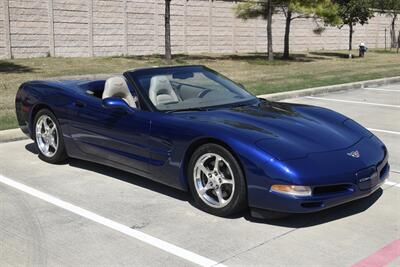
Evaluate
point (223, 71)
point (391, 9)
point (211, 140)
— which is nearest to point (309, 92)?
point (223, 71)

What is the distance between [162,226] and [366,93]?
10.2m

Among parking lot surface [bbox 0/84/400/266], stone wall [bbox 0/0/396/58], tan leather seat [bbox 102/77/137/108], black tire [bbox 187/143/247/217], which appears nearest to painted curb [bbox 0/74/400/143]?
parking lot surface [bbox 0/84/400/266]

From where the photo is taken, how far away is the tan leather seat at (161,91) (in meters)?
5.37

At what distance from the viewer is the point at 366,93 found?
1348cm

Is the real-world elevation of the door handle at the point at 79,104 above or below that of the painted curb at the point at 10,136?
above

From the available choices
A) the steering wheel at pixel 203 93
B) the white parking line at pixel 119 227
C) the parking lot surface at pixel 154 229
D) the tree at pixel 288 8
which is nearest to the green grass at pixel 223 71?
the tree at pixel 288 8

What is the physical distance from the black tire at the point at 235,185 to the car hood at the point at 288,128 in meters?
0.22

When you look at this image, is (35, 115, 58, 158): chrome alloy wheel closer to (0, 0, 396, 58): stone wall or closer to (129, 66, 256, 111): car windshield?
(129, 66, 256, 111): car windshield

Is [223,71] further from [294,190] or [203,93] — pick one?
[294,190]

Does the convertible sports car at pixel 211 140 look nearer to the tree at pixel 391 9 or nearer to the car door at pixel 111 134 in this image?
the car door at pixel 111 134

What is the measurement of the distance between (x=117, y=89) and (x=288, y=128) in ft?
6.48

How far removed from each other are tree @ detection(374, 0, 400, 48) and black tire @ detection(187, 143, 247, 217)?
34.0 meters

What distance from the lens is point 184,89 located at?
5.60m

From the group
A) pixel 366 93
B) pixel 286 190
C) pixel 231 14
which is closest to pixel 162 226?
pixel 286 190
